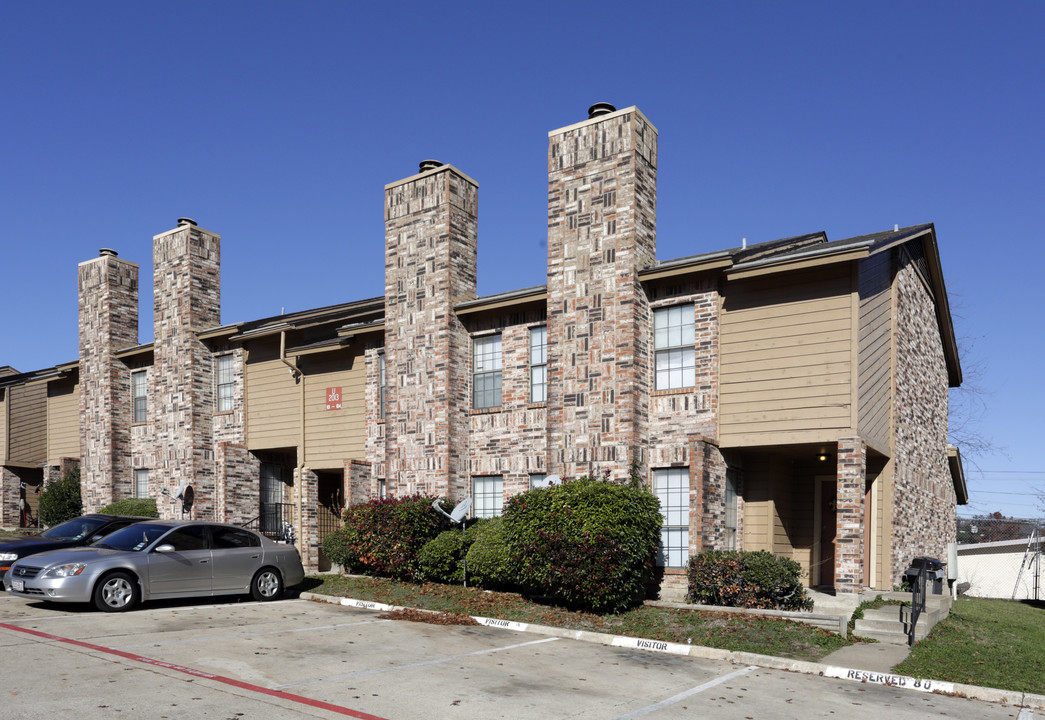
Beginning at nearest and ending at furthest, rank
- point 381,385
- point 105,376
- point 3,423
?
1. point 381,385
2. point 105,376
3. point 3,423

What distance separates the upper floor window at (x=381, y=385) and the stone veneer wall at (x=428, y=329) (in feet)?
2.78

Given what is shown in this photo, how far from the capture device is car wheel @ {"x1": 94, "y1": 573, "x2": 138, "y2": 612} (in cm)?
1369

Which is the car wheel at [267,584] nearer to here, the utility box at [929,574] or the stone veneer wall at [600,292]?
the stone veneer wall at [600,292]

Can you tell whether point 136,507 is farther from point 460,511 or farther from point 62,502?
point 460,511

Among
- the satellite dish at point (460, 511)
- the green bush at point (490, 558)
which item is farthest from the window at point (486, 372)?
the green bush at point (490, 558)

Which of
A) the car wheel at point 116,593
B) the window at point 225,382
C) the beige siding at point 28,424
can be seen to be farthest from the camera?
the beige siding at point 28,424

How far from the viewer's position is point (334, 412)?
23.5 m

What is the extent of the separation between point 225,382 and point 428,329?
378 inches

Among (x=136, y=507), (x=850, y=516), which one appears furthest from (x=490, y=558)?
(x=136, y=507)

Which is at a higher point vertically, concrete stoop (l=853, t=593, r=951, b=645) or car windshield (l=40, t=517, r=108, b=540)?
car windshield (l=40, t=517, r=108, b=540)

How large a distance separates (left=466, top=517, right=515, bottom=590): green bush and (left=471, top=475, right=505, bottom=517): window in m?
1.60

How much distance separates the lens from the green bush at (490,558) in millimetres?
16375

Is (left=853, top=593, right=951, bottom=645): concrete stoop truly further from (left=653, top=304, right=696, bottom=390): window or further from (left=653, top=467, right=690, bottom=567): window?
(left=653, top=304, right=696, bottom=390): window

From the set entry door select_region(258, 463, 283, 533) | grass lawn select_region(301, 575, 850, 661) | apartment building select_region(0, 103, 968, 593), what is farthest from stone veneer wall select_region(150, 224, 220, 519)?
grass lawn select_region(301, 575, 850, 661)
